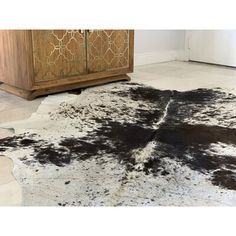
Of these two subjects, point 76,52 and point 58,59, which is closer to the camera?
point 58,59

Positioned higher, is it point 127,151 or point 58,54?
point 58,54

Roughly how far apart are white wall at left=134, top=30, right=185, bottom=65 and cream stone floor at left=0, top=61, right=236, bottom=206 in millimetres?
139

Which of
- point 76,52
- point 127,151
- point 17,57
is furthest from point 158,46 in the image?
point 127,151

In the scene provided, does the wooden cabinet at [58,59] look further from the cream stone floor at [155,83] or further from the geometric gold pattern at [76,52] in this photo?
the cream stone floor at [155,83]

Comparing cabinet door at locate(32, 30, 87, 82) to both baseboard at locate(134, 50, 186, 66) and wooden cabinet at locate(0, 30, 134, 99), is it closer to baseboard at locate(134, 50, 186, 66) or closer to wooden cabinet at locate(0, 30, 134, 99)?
wooden cabinet at locate(0, 30, 134, 99)

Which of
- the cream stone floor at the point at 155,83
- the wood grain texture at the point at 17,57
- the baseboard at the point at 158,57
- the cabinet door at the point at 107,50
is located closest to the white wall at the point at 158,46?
the baseboard at the point at 158,57

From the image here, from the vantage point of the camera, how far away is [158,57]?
458cm

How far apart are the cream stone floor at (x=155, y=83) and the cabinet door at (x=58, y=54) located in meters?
0.26

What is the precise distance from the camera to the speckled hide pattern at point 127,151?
4.65ft

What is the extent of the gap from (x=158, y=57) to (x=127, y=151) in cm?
296

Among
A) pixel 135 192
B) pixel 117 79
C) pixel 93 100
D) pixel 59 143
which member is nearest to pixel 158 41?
pixel 117 79

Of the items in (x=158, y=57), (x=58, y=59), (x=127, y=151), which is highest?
(x=58, y=59)

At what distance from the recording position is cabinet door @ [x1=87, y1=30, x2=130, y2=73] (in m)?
3.18

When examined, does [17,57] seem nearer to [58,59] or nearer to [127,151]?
[58,59]
